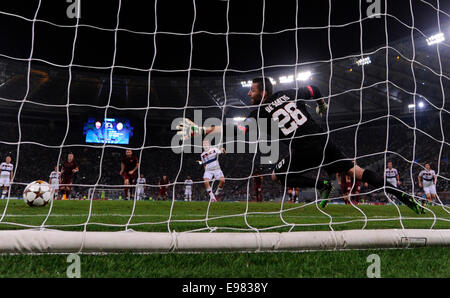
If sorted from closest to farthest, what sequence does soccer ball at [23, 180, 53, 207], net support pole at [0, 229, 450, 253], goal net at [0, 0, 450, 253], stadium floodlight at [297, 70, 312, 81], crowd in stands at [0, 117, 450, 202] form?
net support pole at [0, 229, 450, 253] < soccer ball at [23, 180, 53, 207] < goal net at [0, 0, 450, 253] < stadium floodlight at [297, 70, 312, 81] < crowd in stands at [0, 117, 450, 202]

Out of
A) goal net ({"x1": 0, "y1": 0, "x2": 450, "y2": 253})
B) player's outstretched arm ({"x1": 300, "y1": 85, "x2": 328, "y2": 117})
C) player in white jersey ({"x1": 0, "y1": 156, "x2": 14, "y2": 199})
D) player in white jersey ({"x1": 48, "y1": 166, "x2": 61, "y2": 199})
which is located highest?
goal net ({"x1": 0, "y1": 0, "x2": 450, "y2": 253})

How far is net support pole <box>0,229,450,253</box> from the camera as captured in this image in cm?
205

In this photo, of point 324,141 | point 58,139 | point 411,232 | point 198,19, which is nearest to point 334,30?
point 198,19

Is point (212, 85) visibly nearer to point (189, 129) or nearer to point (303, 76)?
point (303, 76)

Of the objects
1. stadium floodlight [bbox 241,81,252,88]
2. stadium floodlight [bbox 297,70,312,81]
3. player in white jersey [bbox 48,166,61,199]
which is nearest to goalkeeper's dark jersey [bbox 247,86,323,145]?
player in white jersey [bbox 48,166,61,199]

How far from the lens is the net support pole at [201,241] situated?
6.73 ft

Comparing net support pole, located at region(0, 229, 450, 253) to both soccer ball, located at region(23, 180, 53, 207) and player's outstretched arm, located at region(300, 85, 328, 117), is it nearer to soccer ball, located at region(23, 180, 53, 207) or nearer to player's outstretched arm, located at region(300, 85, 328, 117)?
player's outstretched arm, located at region(300, 85, 328, 117)

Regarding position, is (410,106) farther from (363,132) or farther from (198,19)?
(198,19)

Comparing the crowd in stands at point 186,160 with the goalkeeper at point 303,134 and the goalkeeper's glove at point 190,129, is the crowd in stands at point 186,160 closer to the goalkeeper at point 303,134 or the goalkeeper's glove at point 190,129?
the goalkeeper at point 303,134

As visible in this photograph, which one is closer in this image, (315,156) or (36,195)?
(315,156)

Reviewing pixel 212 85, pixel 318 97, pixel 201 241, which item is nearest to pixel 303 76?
pixel 212 85

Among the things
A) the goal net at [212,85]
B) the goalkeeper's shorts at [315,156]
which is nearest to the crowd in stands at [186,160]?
the goal net at [212,85]

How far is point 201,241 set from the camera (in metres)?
2.22
